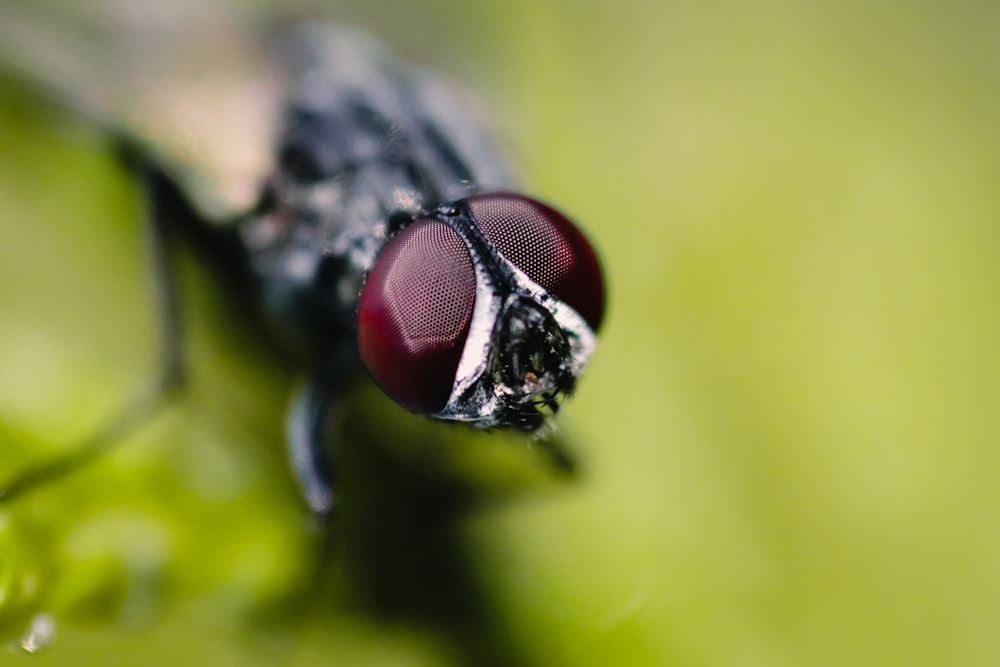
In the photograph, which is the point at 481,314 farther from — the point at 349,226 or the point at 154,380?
the point at 154,380

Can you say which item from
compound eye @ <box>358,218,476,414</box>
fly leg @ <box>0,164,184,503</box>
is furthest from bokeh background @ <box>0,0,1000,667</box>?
compound eye @ <box>358,218,476,414</box>

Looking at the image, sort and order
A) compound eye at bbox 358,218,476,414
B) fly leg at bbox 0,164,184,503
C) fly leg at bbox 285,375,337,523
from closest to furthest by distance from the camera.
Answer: compound eye at bbox 358,218,476,414
fly leg at bbox 0,164,184,503
fly leg at bbox 285,375,337,523

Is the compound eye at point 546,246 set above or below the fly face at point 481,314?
above

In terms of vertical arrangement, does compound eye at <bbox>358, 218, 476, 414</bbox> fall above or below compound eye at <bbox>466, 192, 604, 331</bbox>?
below

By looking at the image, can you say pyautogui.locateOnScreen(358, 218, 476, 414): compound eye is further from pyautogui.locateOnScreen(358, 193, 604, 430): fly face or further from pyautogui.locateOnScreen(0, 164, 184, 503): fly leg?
pyautogui.locateOnScreen(0, 164, 184, 503): fly leg

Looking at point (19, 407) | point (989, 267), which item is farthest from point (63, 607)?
point (989, 267)

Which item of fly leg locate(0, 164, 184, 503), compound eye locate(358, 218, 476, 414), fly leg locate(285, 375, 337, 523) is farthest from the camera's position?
fly leg locate(285, 375, 337, 523)

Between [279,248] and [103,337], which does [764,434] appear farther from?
[103,337]

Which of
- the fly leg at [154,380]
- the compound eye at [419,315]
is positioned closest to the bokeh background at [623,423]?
the fly leg at [154,380]

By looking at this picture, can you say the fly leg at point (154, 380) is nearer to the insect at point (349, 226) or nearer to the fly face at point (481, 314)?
the insect at point (349, 226)
